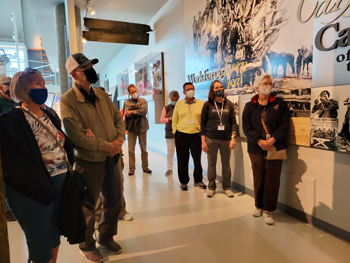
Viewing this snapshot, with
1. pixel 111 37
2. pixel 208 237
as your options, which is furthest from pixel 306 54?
pixel 111 37

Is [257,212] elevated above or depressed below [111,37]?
below

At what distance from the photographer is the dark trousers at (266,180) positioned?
2.61 m

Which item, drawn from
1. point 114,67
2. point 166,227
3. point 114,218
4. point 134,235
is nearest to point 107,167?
point 114,218

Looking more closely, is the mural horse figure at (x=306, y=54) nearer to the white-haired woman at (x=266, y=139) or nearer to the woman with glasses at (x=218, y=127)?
the white-haired woman at (x=266, y=139)

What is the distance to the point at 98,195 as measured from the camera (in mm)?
1990

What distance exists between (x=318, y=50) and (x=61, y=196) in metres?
2.63

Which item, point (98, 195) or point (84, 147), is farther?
point (98, 195)

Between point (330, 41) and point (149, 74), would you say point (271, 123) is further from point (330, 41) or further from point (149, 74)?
point (149, 74)

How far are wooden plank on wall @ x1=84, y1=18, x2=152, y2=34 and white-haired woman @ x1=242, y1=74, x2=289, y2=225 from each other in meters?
4.53

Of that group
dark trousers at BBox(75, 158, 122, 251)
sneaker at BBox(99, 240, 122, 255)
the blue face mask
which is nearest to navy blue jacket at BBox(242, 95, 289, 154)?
dark trousers at BBox(75, 158, 122, 251)

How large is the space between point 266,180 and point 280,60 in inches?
56.2

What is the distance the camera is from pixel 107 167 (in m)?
1.96

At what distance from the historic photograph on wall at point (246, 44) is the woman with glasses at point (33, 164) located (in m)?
2.49

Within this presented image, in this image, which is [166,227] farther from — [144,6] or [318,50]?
[144,6]
